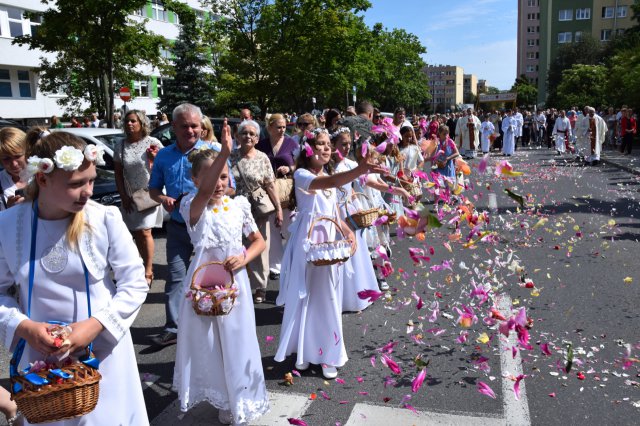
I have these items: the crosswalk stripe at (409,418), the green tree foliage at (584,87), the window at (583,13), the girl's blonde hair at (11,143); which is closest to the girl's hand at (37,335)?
the crosswalk stripe at (409,418)

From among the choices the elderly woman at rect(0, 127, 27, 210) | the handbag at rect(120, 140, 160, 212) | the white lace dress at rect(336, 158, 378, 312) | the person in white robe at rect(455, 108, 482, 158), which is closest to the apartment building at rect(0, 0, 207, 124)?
the person in white robe at rect(455, 108, 482, 158)

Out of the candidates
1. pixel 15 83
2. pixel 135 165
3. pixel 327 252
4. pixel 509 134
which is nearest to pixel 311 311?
pixel 327 252

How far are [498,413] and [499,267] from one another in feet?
12.8

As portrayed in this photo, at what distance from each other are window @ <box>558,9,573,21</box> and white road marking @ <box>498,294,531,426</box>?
8919cm

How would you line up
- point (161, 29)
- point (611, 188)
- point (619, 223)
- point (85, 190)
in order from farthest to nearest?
point (161, 29) → point (611, 188) → point (619, 223) → point (85, 190)

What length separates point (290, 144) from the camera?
7242mm

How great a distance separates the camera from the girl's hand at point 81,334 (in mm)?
2279

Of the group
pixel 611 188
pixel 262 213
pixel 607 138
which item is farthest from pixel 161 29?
pixel 262 213

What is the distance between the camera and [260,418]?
381cm

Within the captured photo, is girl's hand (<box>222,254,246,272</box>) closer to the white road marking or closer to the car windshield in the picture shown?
the white road marking

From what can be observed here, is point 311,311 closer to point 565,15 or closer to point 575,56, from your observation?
point 575,56

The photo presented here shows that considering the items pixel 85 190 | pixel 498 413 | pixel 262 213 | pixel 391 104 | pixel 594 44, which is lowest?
pixel 498 413

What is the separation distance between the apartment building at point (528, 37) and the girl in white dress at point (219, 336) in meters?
131

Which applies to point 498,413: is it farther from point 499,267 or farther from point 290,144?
point 290,144
